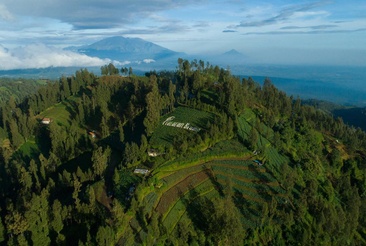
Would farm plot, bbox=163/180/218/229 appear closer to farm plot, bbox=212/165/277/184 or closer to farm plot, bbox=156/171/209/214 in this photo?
farm plot, bbox=156/171/209/214

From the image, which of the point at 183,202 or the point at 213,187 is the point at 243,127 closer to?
the point at 213,187

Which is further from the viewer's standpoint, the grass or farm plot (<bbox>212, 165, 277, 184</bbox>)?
the grass

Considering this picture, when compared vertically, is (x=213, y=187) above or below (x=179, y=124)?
below

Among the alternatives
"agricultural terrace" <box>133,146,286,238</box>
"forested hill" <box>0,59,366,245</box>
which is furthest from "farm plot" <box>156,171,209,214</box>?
"forested hill" <box>0,59,366,245</box>

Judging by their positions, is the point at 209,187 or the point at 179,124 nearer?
the point at 209,187

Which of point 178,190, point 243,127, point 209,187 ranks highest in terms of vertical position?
point 243,127

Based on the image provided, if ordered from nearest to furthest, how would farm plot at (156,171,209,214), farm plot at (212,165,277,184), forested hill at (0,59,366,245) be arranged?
1. forested hill at (0,59,366,245)
2. farm plot at (156,171,209,214)
3. farm plot at (212,165,277,184)

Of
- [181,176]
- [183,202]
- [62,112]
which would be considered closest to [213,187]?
[181,176]

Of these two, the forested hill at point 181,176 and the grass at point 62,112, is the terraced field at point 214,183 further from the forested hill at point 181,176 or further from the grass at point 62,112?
the grass at point 62,112
